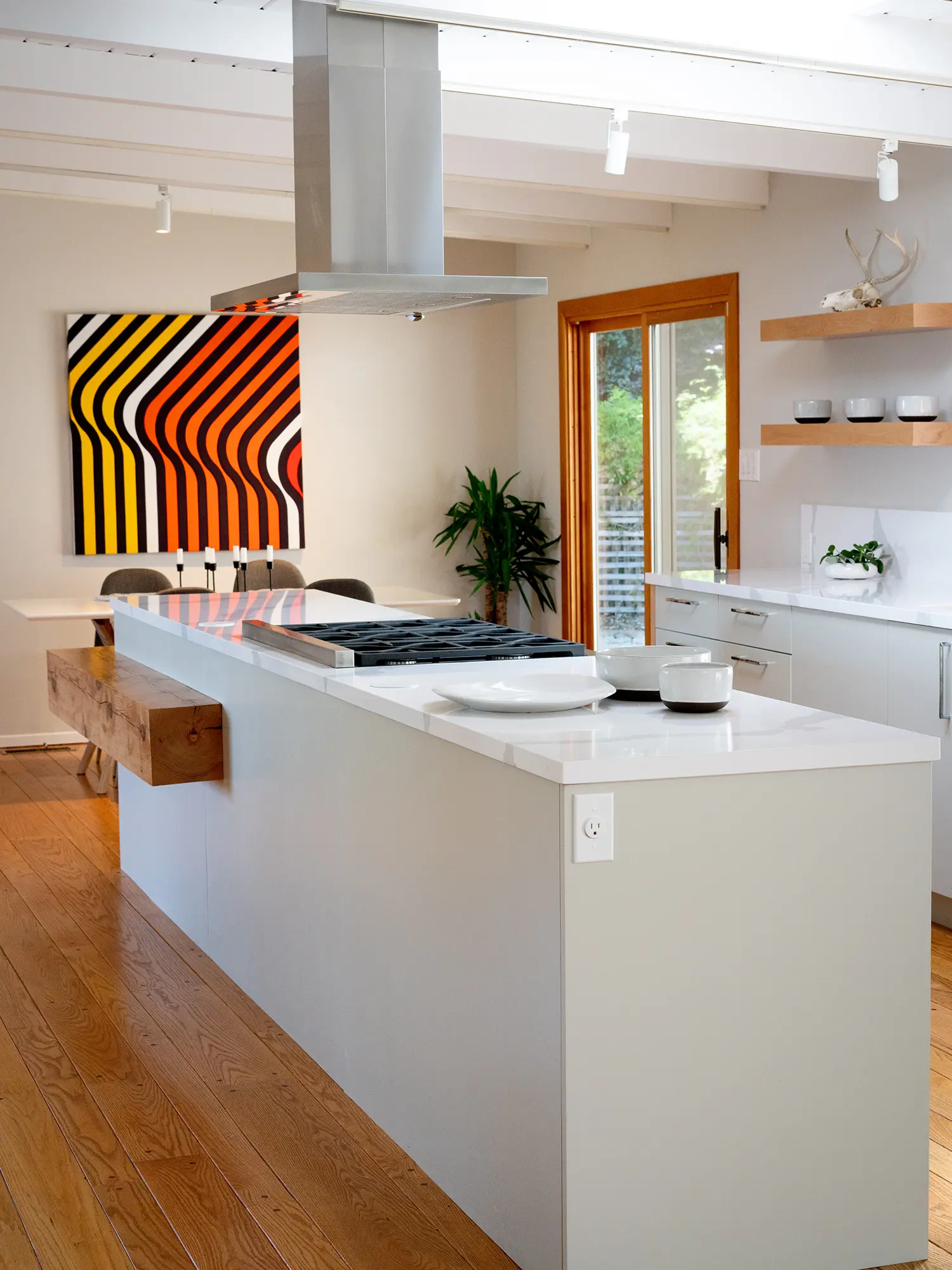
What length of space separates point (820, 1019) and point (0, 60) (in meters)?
3.60

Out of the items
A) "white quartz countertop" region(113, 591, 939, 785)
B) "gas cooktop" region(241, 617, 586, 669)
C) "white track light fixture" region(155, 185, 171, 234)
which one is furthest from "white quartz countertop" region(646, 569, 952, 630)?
"white track light fixture" region(155, 185, 171, 234)

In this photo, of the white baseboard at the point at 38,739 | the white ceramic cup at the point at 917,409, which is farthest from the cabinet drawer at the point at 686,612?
the white baseboard at the point at 38,739

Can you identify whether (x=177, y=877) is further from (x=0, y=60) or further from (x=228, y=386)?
(x=228, y=386)

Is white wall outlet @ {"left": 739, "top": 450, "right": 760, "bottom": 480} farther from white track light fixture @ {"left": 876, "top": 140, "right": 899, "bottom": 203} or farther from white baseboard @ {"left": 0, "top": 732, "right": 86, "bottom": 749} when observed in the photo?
white baseboard @ {"left": 0, "top": 732, "right": 86, "bottom": 749}

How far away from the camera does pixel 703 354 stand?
6.99 m

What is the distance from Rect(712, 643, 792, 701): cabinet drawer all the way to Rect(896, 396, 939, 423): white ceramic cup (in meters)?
1.01

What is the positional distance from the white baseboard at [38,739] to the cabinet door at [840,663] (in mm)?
4353

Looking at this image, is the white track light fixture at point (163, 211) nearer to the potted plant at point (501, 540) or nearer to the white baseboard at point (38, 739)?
the potted plant at point (501, 540)

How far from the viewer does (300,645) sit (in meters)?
3.61

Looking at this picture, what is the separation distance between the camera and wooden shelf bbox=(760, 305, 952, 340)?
5.02 m

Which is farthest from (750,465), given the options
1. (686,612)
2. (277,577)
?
(277,577)

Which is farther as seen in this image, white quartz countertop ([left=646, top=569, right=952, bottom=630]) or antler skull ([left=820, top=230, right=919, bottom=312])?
antler skull ([left=820, top=230, right=919, bottom=312])

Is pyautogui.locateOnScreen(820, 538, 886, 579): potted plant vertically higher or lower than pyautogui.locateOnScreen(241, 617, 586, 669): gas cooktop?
higher

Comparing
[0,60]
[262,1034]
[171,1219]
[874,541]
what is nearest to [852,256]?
[874,541]
